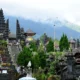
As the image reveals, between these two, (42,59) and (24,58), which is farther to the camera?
(24,58)

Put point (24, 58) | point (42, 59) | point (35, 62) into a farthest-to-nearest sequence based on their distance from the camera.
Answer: point (24, 58) → point (42, 59) → point (35, 62)

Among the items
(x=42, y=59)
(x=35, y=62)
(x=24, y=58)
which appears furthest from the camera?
(x=24, y=58)

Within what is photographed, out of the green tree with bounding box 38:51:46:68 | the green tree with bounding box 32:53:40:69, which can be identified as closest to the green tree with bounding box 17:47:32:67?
the green tree with bounding box 38:51:46:68

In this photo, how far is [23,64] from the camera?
60312mm

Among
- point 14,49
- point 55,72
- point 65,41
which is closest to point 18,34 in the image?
point 65,41

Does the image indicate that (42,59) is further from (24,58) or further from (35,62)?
(24,58)

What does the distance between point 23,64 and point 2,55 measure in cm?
391

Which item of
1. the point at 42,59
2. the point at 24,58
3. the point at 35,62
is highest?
the point at 24,58

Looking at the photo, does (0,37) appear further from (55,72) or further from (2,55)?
(55,72)

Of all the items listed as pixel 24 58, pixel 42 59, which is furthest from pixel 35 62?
pixel 24 58

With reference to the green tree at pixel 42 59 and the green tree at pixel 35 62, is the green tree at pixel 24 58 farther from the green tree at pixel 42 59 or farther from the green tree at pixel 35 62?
the green tree at pixel 35 62

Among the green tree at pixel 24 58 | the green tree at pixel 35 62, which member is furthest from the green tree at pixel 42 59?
the green tree at pixel 24 58

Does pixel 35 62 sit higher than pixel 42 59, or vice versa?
pixel 42 59

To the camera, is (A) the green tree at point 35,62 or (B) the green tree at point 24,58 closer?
(A) the green tree at point 35,62
